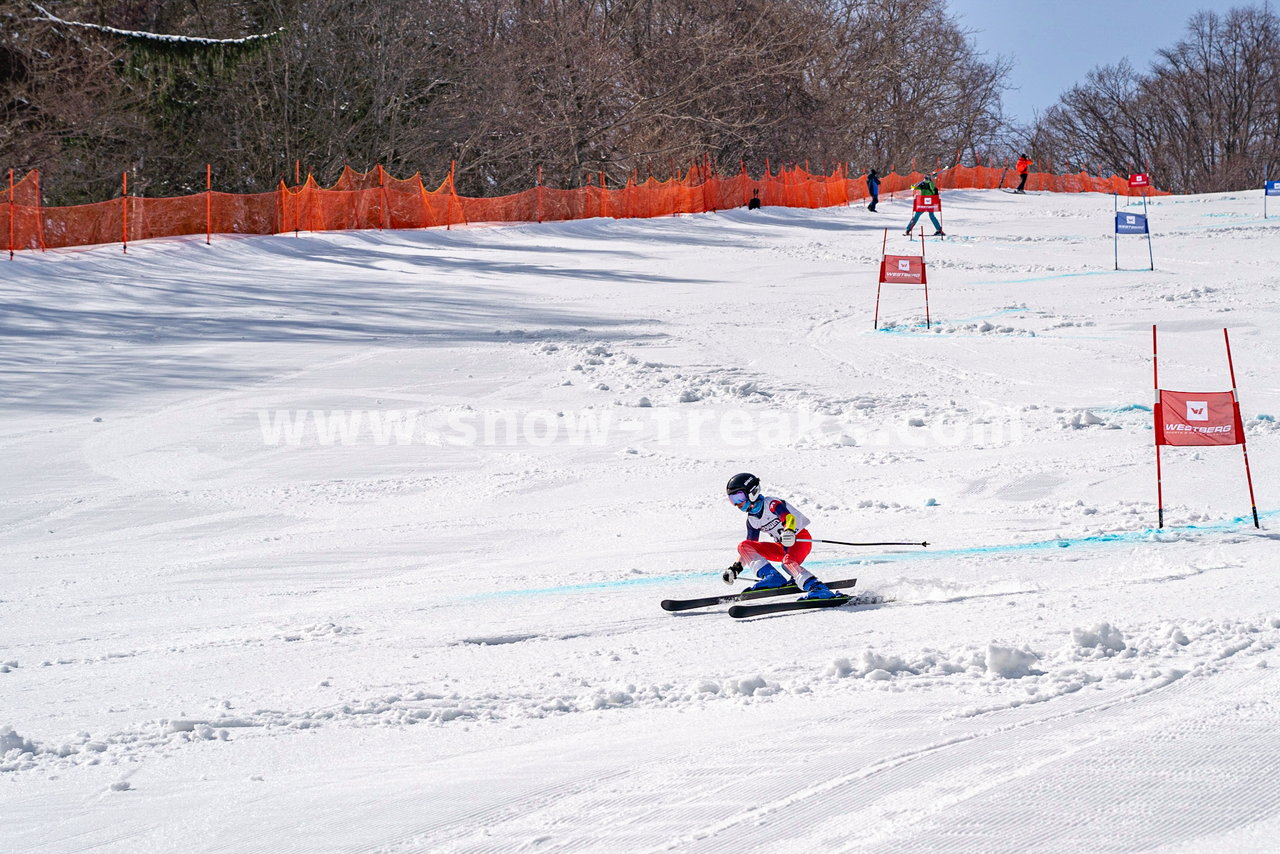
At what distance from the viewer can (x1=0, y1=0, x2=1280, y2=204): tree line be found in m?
27.8

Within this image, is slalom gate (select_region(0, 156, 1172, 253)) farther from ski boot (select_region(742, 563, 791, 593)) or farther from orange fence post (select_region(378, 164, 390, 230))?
ski boot (select_region(742, 563, 791, 593))

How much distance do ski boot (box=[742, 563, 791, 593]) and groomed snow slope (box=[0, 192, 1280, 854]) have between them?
0.40 metres

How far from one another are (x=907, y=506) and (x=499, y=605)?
12.5 ft

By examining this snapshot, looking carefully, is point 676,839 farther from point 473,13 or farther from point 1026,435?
point 473,13

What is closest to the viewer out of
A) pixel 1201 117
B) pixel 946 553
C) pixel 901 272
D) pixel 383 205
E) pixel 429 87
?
pixel 946 553

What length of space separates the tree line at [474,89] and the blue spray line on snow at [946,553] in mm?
19362

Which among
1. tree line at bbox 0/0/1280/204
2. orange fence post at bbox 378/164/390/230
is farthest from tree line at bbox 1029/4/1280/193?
orange fence post at bbox 378/164/390/230

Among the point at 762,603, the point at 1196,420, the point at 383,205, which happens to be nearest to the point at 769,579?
the point at 762,603

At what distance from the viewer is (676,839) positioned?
412cm

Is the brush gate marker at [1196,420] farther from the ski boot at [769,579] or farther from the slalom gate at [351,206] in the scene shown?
the slalom gate at [351,206]

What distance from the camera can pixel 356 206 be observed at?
28.8 m

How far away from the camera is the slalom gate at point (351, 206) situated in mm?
22031

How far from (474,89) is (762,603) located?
3567cm

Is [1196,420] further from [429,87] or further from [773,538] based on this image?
[429,87]
